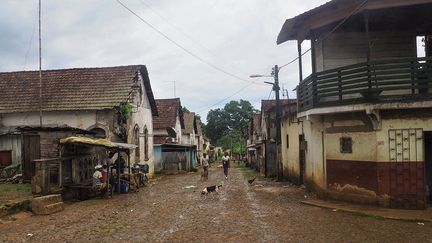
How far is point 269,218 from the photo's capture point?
12.4 m

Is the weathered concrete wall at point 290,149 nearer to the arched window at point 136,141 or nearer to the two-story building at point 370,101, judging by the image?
the two-story building at point 370,101

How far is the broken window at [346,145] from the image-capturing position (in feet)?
46.3

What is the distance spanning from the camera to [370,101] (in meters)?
12.8

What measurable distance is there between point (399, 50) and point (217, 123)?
8142cm

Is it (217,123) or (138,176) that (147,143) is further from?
(217,123)

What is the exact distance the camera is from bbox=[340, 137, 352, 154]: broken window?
14.1 meters

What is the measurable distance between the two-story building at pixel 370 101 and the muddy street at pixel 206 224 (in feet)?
5.94

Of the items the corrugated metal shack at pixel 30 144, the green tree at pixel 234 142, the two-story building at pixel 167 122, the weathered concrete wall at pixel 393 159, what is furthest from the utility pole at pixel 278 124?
the green tree at pixel 234 142

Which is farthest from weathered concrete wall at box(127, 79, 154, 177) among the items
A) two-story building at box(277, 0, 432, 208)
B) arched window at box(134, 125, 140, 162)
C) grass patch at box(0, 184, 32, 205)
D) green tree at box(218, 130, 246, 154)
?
green tree at box(218, 130, 246, 154)

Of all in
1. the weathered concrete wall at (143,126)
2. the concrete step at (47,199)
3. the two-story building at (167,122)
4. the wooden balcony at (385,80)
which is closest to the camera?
the wooden balcony at (385,80)

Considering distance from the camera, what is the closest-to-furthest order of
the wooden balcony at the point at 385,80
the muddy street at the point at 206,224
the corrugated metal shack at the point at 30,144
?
the muddy street at the point at 206,224, the wooden balcony at the point at 385,80, the corrugated metal shack at the point at 30,144

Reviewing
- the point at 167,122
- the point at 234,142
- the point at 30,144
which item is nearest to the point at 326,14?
the point at 30,144

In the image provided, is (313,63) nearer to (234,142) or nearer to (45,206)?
(45,206)

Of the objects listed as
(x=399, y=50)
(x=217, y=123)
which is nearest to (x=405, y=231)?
(x=399, y=50)
